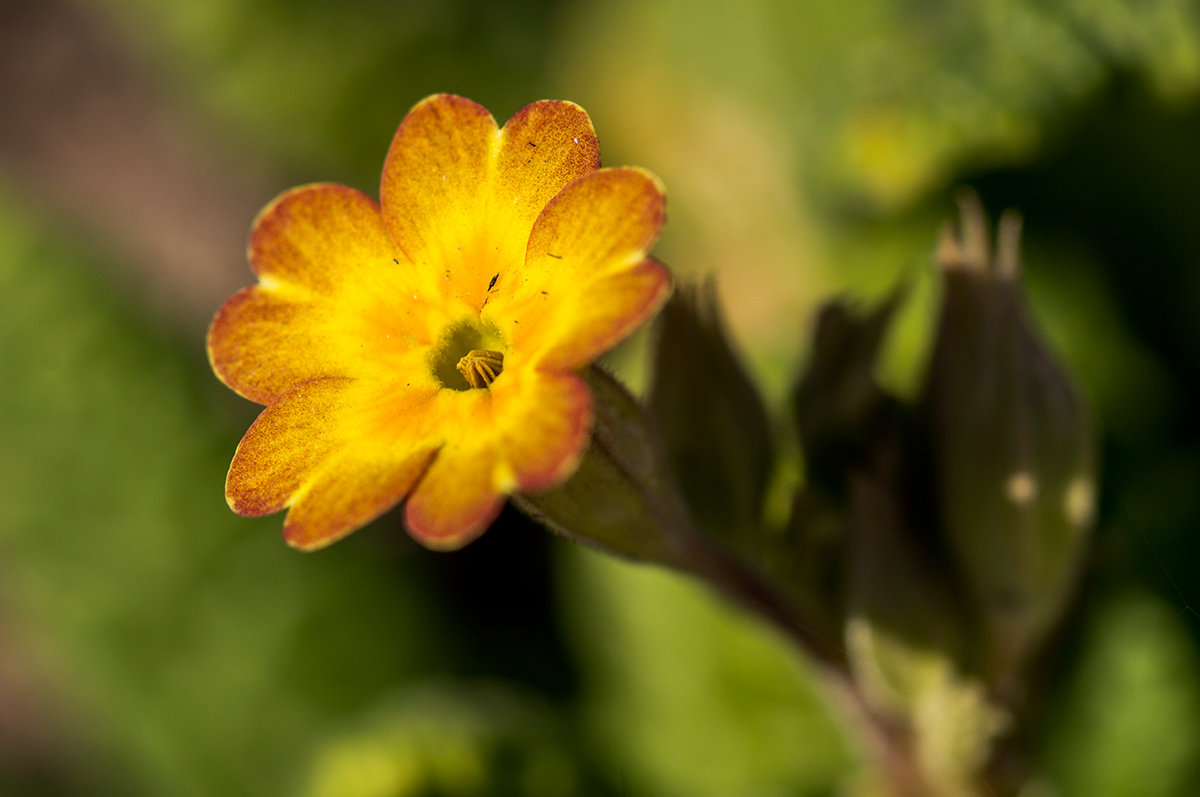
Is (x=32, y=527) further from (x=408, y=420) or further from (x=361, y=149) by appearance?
(x=408, y=420)

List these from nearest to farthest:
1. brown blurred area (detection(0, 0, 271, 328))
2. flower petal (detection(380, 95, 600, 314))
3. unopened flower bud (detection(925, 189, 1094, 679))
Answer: flower petal (detection(380, 95, 600, 314)) → unopened flower bud (detection(925, 189, 1094, 679)) → brown blurred area (detection(0, 0, 271, 328))

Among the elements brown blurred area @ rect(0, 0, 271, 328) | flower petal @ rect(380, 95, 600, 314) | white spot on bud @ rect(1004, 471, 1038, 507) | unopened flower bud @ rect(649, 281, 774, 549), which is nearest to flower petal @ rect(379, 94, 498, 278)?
flower petal @ rect(380, 95, 600, 314)

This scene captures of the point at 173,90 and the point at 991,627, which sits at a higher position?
the point at 173,90

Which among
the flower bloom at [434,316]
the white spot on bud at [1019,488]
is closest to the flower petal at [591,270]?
the flower bloom at [434,316]

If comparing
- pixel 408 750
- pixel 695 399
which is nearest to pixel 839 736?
pixel 408 750

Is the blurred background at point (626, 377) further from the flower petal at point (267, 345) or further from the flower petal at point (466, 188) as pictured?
the flower petal at point (267, 345)

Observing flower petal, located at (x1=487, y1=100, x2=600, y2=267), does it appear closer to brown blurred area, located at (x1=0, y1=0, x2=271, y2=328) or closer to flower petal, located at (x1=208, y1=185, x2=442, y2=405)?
flower petal, located at (x1=208, y1=185, x2=442, y2=405)

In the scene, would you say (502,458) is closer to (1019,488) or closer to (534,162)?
(534,162)
